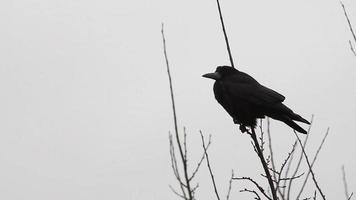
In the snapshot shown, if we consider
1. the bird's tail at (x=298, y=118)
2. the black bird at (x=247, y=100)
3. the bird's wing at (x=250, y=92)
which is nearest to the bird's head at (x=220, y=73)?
the black bird at (x=247, y=100)

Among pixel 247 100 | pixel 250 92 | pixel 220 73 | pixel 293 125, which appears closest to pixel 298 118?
pixel 293 125

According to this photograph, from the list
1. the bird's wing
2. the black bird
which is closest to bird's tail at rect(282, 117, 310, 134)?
the black bird

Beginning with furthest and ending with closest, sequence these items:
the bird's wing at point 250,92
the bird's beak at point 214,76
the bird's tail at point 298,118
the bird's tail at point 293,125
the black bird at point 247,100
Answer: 1. the bird's beak at point 214,76
2. the bird's wing at point 250,92
3. the black bird at point 247,100
4. the bird's tail at point 293,125
5. the bird's tail at point 298,118

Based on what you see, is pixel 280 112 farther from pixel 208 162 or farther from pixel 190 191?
pixel 190 191

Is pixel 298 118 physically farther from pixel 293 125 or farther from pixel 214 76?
pixel 214 76

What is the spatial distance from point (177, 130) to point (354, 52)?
7.19 ft

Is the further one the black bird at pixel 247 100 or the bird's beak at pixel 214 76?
the bird's beak at pixel 214 76

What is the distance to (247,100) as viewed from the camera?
22.4 feet

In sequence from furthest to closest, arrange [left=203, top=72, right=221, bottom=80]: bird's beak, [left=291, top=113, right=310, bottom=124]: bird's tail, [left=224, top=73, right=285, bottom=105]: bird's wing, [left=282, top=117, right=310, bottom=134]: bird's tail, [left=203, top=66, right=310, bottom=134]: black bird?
[left=203, top=72, right=221, bottom=80]: bird's beak, [left=224, top=73, right=285, bottom=105]: bird's wing, [left=203, top=66, right=310, bottom=134]: black bird, [left=282, top=117, right=310, bottom=134]: bird's tail, [left=291, top=113, right=310, bottom=124]: bird's tail

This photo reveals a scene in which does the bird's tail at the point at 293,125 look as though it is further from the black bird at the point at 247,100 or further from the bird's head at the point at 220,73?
the bird's head at the point at 220,73

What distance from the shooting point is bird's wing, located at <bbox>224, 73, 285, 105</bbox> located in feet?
22.1

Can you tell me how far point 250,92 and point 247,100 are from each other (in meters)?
0.18

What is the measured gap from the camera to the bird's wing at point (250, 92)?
6.72 metres

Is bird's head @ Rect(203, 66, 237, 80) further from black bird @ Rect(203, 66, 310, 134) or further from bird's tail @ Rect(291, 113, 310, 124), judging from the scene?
bird's tail @ Rect(291, 113, 310, 124)
